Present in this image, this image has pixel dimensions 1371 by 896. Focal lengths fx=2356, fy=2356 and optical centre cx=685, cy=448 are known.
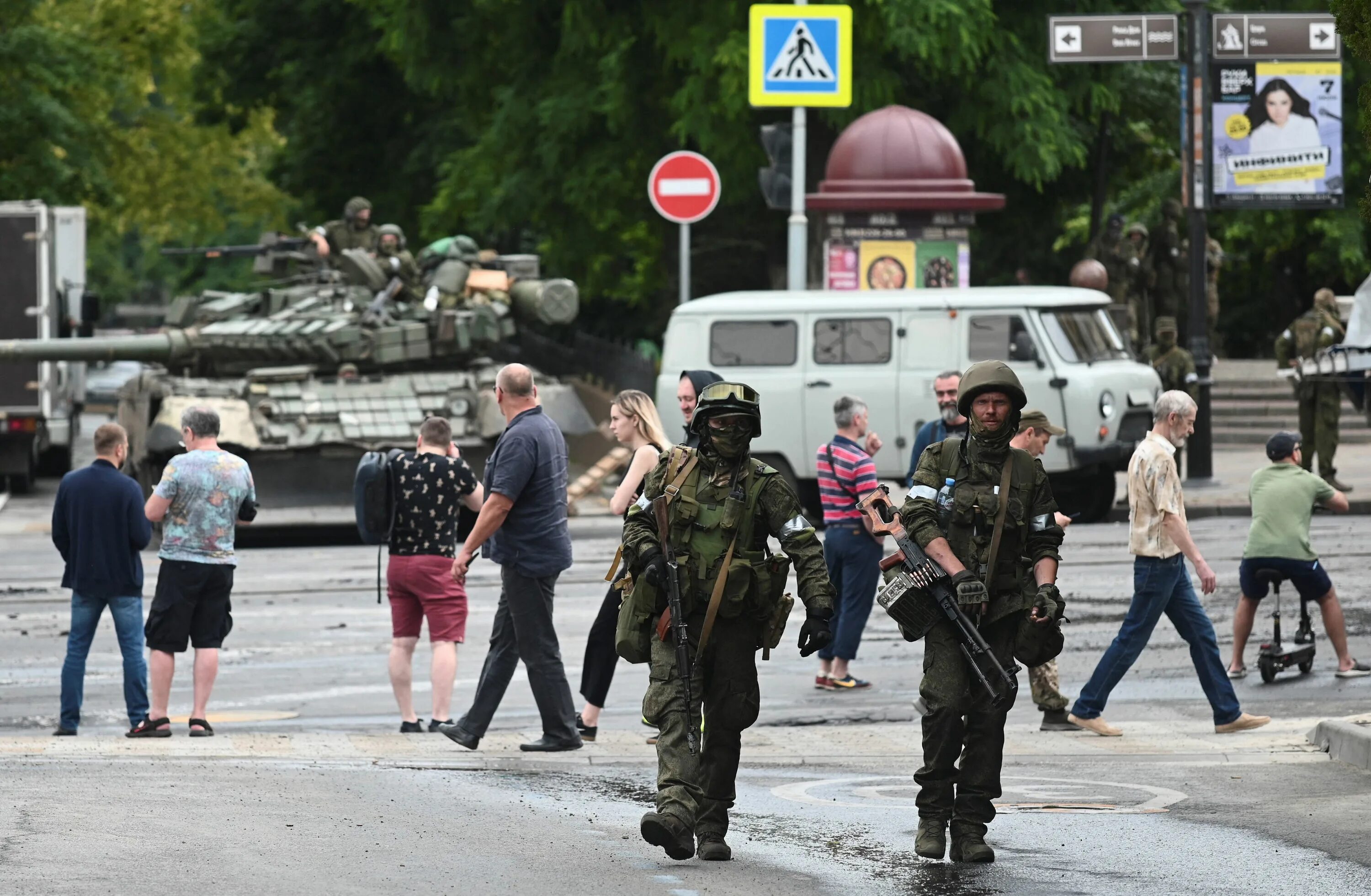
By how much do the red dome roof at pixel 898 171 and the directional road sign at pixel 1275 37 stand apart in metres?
2.58

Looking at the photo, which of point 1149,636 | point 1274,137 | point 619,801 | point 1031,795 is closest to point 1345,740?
point 1149,636

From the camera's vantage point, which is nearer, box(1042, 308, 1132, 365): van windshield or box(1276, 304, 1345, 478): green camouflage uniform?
box(1042, 308, 1132, 365): van windshield

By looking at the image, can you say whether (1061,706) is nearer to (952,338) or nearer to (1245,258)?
(952,338)

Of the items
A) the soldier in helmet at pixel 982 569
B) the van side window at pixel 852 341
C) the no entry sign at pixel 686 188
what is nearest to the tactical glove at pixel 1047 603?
the soldier in helmet at pixel 982 569

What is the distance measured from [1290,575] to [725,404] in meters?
5.63

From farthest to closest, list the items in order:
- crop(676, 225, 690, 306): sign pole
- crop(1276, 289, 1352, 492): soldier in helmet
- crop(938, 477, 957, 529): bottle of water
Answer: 1. crop(1276, 289, 1352, 492): soldier in helmet
2. crop(676, 225, 690, 306): sign pole
3. crop(938, 477, 957, 529): bottle of water

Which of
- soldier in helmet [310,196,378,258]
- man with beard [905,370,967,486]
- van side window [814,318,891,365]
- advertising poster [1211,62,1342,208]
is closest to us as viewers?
man with beard [905,370,967,486]

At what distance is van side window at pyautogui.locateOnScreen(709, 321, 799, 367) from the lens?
20969 millimetres

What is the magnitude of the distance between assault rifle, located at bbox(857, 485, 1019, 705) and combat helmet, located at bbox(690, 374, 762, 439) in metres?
0.48

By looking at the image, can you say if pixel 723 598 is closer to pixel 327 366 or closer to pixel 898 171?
pixel 327 366

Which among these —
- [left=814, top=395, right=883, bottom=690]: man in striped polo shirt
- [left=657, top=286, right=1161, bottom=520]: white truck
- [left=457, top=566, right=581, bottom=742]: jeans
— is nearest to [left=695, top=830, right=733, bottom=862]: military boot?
[left=457, top=566, right=581, bottom=742]: jeans

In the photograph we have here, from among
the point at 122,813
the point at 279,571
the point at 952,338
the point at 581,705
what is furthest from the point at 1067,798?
the point at 952,338

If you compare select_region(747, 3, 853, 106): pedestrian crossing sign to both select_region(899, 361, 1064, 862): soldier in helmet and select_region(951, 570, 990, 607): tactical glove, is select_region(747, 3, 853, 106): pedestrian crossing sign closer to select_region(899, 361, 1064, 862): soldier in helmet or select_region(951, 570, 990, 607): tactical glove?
select_region(899, 361, 1064, 862): soldier in helmet

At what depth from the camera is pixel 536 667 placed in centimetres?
1053
